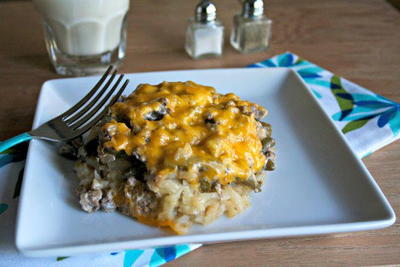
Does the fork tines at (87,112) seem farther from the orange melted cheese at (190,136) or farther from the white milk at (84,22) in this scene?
the white milk at (84,22)

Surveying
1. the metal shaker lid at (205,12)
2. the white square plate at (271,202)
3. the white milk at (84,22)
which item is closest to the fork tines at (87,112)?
the white square plate at (271,202)

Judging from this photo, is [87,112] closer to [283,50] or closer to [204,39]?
[204,39]

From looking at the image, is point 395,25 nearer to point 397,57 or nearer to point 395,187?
point 397,57

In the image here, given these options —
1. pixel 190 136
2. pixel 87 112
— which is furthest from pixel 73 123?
pixel 190 136

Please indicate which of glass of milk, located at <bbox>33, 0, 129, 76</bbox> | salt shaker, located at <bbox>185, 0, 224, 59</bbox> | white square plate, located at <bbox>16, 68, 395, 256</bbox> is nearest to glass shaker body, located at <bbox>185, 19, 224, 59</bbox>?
salt shaker, located at <bbox>185, 0, 224, 59</bbox>

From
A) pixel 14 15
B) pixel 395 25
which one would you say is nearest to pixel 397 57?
pixel 395 25
